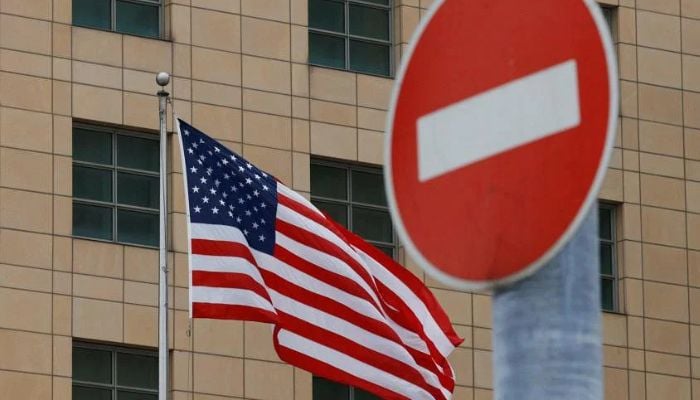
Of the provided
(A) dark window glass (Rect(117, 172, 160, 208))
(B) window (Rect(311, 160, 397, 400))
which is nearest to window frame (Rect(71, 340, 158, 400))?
(A) dark window glass (Rect(117, 172, 160, 208))

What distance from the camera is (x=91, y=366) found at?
115 ft

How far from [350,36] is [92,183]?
560cm

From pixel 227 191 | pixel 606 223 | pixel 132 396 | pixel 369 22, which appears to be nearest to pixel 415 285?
pixel 227 191

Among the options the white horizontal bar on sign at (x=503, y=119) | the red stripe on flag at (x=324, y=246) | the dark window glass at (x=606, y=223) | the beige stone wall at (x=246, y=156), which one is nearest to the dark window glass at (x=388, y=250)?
the beige stone wall at (x=246, y=156)

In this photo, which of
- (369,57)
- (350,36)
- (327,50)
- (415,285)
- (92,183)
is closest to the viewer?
(415,285)

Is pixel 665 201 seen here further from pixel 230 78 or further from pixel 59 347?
pixel 59 347

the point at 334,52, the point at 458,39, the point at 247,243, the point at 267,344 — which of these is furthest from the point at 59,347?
the point at 458,39

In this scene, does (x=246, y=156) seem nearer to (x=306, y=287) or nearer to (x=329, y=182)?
(x=329, y=182)

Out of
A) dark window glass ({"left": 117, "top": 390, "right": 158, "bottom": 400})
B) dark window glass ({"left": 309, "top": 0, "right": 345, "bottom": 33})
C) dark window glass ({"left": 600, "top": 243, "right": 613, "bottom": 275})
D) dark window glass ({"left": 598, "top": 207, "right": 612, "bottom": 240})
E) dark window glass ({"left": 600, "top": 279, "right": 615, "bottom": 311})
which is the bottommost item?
dark window glass ({"left": 117, "top": 390, "right": 158, "bottom": 400})

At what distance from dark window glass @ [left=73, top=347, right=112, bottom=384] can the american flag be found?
32.2 feet

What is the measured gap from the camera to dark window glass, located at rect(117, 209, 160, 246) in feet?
118

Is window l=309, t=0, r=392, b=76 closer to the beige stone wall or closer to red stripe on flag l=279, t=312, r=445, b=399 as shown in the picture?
the beige stone wall

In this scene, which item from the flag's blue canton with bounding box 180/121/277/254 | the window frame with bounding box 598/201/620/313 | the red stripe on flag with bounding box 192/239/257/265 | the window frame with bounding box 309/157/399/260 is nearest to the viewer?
the red stripe on flag with bounding box 192/239/257/265

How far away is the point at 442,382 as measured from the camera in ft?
83.5
